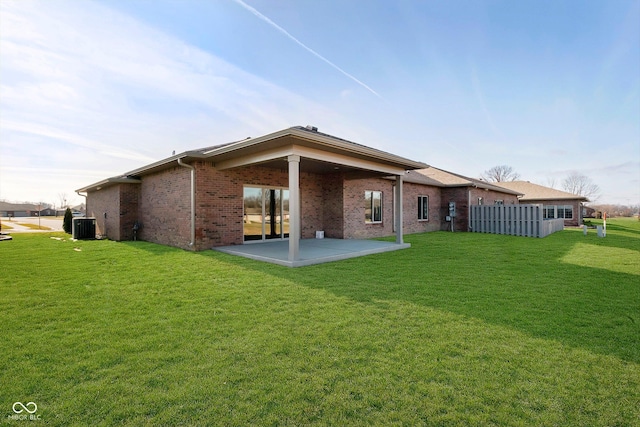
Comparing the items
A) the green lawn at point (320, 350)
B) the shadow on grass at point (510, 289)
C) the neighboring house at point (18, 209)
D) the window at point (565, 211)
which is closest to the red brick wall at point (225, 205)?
the shadow on grass at point (510, 289)

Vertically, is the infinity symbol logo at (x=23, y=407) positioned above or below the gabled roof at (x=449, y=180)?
below

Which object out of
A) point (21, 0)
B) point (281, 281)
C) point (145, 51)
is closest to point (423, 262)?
point (281, 281)

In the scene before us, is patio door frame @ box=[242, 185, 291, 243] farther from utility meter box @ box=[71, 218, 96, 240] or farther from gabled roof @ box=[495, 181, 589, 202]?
gabled roof @ box=[495, 181, 589, 202]

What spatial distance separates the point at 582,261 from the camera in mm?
7875

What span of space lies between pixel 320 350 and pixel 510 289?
3.97 metres

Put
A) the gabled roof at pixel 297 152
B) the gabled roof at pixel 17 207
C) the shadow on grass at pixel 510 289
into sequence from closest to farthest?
1. the shadow on grass at pixel 510 289
2. the gabled roof at pixel 297 152
3. the gabled roof at pixel 17 207

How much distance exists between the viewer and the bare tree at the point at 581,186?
52469 millimetres

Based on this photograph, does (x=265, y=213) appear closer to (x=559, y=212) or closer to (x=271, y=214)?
(x=271, y=214)

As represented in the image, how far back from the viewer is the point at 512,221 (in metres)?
15.8

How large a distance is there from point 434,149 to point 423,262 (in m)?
17.2

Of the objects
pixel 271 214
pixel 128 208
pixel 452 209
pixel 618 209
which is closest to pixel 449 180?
pixel 452 209

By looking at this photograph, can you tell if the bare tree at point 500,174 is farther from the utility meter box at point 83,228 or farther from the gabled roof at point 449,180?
the utility meter box at point 83,228

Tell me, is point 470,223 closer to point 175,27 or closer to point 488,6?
point 488,6

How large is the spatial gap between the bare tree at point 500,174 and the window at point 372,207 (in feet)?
170
